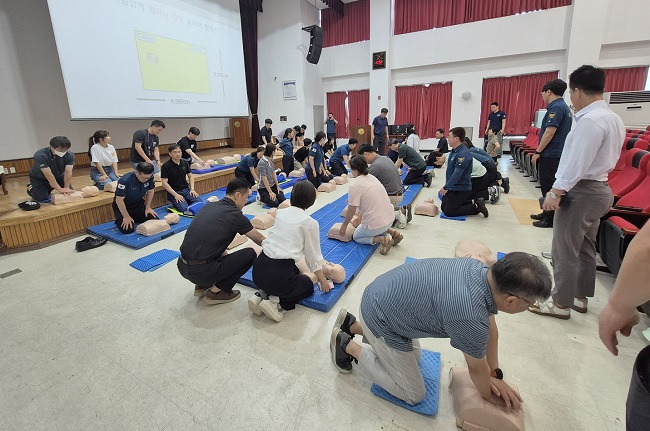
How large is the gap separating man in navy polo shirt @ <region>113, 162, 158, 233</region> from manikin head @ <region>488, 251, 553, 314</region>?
12.2ft

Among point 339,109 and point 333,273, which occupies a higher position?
point 339,109

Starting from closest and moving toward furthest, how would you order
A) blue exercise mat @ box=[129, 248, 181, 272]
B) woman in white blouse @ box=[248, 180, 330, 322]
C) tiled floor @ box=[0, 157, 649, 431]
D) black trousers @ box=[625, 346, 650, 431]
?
black trousers @ box=[625, 346, 650, 431] < tiled floor @ box=[0, 157, 649, 431] < woman in white blouse @ box=[248, 180, 330, 322] < blue exercise mat @ box=[129, 248, 181, 272]

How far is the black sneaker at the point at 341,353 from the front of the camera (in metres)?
1.69

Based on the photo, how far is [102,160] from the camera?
4746mm

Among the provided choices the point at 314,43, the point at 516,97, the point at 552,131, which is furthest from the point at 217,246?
the point at 516,97

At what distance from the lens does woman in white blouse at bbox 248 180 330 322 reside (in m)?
2.12

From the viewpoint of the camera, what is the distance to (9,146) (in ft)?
18.2

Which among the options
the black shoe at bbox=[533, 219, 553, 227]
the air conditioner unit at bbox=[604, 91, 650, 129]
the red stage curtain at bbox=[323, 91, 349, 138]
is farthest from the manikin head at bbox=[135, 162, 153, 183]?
the red stage curtain at bbox=[323, 91, 349, 138]

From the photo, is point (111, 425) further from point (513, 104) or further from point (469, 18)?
point (469, 18)

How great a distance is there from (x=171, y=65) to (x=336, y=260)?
6.34 metres

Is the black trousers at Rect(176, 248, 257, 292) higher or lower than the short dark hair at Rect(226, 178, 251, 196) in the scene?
lower

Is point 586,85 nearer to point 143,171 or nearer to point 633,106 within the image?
point 143,171

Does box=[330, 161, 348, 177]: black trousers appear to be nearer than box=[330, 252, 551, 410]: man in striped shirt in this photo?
No

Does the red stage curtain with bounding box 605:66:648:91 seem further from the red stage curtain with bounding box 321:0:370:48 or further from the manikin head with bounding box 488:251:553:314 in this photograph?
the manikin head with bounding box 488:251:553:314
